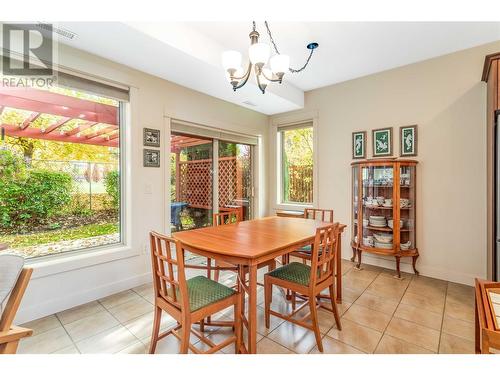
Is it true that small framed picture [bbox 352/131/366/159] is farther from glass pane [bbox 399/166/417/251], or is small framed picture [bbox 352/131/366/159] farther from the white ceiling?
the white ceiling

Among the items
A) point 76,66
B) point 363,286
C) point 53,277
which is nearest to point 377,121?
point 363,286

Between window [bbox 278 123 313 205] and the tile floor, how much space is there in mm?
1953

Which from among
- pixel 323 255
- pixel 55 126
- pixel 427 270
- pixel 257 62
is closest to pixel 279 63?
pixel 257 62

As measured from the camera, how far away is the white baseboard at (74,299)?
6.77 ft

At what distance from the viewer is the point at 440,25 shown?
7.70ft

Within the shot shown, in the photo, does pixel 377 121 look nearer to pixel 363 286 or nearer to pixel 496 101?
pixel 496 101

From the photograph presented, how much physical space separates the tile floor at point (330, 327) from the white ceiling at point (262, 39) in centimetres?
243

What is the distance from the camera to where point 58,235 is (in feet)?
7.80

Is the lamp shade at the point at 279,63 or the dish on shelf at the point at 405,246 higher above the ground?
the lamp shade at the point at 279,63

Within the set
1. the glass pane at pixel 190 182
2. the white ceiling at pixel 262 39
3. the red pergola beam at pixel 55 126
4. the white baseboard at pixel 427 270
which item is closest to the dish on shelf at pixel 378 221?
the white baseboard at pixel 427 270

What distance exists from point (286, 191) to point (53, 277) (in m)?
3.49

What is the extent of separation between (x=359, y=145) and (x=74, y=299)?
3883mm

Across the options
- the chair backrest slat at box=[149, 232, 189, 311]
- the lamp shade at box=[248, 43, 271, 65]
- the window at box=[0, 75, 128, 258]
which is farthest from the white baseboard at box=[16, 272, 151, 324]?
the lamp shade at box=[248, 43, 271, 65]

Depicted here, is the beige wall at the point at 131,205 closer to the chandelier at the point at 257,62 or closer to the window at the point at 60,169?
→ the window at the point at 60,169
